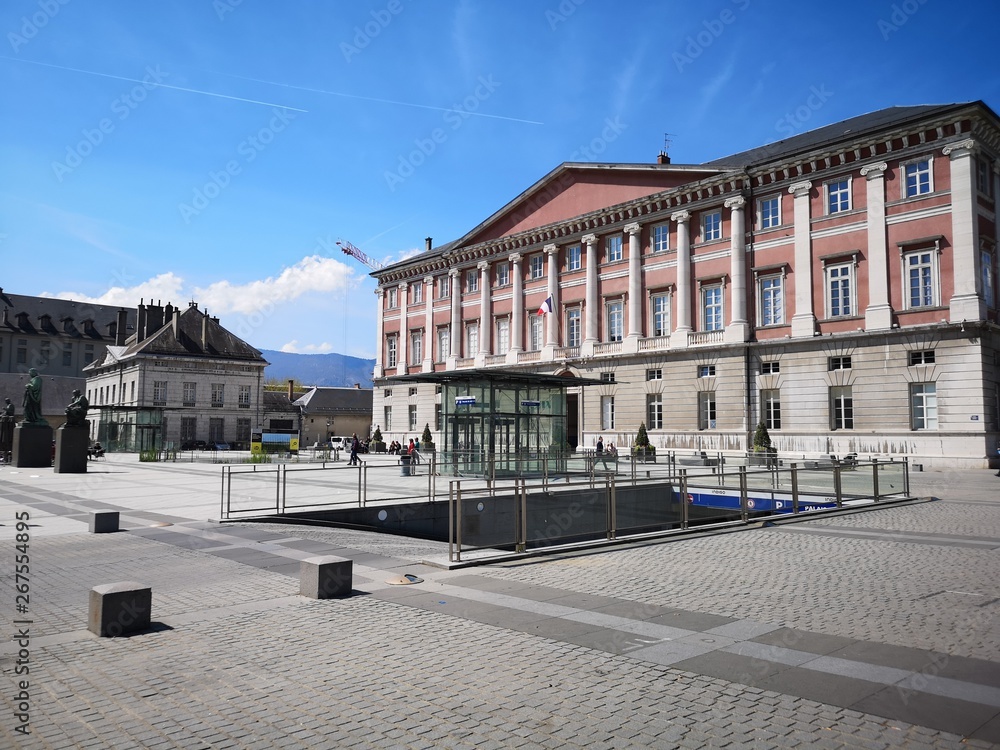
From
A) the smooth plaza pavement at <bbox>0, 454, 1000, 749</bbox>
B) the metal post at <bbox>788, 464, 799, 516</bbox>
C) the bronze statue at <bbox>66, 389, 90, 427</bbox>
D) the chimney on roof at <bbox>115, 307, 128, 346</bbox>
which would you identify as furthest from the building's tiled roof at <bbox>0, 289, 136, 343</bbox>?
the metal post at <bbox>788, 464, 799, 516</bbox>

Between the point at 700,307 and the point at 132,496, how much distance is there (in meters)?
33.7

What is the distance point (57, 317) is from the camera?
345 ft

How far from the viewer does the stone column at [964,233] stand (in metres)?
33.7

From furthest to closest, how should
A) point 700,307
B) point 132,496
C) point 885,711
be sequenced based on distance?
1. point 700,307
2. point 132,496
3. point 885,711

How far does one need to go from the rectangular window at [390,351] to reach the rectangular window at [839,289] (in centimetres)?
4164

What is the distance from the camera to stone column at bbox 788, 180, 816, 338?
39750 millimetres

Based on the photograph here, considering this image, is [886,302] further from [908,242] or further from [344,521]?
[344,521]

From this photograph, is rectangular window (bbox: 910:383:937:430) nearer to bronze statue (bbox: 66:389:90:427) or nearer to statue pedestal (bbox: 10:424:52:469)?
bronze statue (bbox: 66:389:90:427)

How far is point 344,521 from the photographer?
57.9 feet

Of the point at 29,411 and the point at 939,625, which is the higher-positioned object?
the point at 29,411

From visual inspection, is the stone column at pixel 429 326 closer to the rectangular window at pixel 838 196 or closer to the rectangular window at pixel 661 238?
the rectangular window at pixel 661 238

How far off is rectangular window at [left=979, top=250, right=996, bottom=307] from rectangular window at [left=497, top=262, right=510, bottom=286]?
32.1 m

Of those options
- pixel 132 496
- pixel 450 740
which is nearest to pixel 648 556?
pixel 450 740

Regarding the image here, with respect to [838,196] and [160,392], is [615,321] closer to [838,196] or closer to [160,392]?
[838,196]
